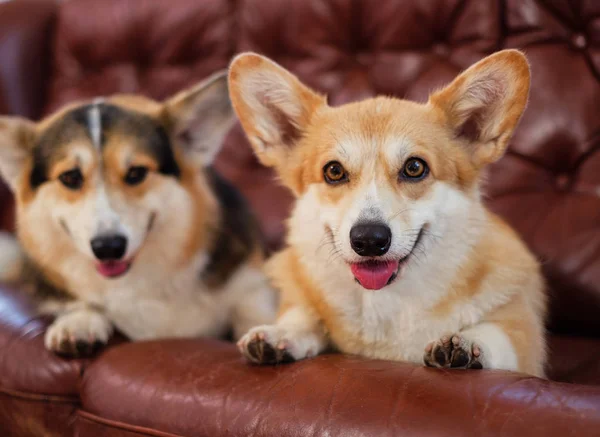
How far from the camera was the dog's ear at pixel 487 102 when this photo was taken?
116 cm

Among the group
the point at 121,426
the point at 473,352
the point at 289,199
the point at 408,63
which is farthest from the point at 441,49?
the point at 121,426

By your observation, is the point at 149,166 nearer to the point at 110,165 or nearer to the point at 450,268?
the point at 110,165

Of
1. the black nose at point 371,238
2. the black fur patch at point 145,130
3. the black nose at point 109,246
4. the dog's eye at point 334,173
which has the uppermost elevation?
the black fur patch at point 145,130

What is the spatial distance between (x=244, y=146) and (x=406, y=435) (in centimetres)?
145

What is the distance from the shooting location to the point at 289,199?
6.80 feet

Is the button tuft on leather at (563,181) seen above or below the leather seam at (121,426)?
above

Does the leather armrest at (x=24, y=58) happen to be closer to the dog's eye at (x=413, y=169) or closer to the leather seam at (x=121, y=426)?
the leather seam at (x=121, y=426)

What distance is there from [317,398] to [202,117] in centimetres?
91

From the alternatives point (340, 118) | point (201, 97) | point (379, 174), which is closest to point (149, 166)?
point (201, 97)

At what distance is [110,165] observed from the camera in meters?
1.53

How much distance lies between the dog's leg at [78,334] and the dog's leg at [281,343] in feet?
1.37

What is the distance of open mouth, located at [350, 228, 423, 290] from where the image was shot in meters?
1.12

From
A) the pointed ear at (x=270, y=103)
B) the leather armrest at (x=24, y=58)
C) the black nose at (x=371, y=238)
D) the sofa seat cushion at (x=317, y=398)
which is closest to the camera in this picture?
the sofa seat cushion at (x=317, y=398)

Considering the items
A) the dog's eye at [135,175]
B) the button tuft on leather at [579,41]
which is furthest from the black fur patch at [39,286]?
the button tuft on leather at [579,41]
